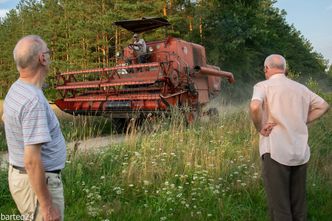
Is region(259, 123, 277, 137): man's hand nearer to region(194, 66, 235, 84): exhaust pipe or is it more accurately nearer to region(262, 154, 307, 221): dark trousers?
region(262, 154, 307, 221): dark trousers

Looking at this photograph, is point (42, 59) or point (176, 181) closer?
point (42, 59)

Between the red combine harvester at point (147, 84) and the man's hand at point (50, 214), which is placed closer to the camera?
the man's hand at point (50, 214)

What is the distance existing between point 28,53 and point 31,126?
1.55 ft

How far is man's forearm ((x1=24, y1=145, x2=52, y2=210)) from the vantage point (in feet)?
8.87

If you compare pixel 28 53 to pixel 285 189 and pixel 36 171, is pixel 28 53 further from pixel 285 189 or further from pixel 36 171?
pixel 285 189

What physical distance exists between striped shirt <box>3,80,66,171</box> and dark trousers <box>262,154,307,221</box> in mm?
2148

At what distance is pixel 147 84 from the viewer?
11.2 metres

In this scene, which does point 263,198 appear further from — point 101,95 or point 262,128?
point 101,95

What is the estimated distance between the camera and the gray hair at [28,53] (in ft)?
9.28

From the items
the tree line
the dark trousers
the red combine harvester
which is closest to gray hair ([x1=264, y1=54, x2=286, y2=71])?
the dark trousers

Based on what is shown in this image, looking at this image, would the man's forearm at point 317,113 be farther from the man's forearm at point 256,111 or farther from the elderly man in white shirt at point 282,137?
the man's forearm at point 256,111

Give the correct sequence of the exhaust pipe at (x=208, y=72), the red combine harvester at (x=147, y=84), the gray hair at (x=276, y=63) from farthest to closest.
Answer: the exhaust pipe at (x=208, y=72)
the red combine harvester at (x=147, y=84)
the gray hair at (x=276, y=63)

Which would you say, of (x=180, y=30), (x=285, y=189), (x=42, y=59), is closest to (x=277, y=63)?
→ (x=285, y=189)

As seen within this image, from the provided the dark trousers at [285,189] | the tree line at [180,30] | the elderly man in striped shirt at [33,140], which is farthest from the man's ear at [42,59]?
the tree line at [180,30]
